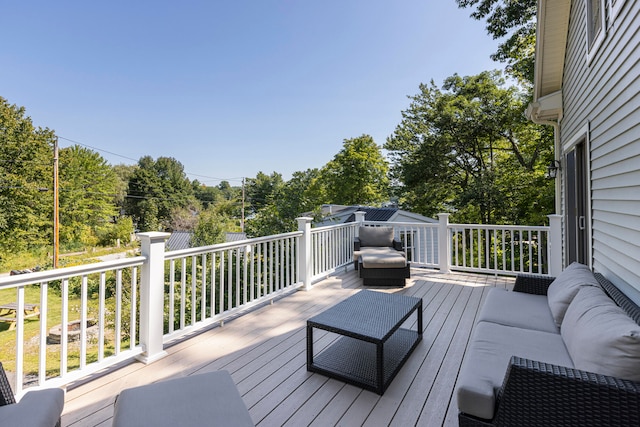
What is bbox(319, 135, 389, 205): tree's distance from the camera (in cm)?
2230

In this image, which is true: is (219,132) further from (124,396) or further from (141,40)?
(124,396)

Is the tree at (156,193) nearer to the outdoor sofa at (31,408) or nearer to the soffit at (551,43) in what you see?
the soffit at (551,43)

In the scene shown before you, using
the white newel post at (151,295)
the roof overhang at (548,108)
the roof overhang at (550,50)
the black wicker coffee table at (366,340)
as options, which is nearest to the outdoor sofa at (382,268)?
the black wicker coffee table at (366,340)

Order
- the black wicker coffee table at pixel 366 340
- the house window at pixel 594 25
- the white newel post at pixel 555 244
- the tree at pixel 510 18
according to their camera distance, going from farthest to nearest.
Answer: the tree at pixel 510 18 < the white newel post at pixel 555 244 < the house window at pixel 594 25 < the black wicker coffee table at pixel 366 340

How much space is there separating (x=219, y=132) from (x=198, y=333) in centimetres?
3240

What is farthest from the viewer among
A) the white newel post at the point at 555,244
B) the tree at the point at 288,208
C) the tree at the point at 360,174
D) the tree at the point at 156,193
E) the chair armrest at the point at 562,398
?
the tree at the point at 156,193

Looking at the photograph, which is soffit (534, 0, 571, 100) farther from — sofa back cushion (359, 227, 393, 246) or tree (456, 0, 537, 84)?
tree (456, 0, 537, 84)

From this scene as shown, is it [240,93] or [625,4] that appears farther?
[240,93]

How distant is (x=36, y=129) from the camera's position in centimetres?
2150

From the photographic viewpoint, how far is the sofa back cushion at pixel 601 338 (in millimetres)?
1293

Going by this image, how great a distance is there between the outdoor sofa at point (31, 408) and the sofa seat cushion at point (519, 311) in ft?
8.72

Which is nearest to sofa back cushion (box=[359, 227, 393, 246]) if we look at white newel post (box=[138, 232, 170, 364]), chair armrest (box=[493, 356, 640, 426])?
white newel post (box=[138, 232, 170, 364])

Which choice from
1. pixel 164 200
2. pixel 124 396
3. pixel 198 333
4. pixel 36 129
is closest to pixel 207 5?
pixel 198 333

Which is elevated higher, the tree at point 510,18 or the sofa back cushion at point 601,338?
the tree at point 510,18
